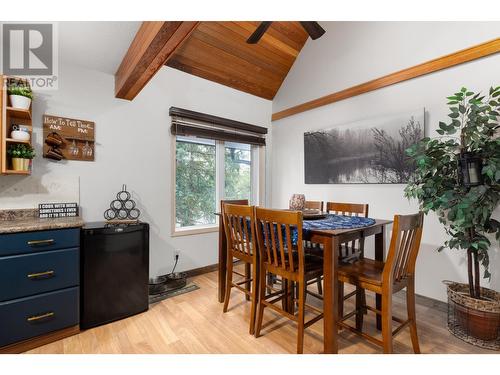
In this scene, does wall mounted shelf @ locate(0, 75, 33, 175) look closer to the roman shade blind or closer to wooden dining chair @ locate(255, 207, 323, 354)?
the roman shade blind

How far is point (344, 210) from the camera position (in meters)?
2.38

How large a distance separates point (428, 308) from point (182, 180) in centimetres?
302

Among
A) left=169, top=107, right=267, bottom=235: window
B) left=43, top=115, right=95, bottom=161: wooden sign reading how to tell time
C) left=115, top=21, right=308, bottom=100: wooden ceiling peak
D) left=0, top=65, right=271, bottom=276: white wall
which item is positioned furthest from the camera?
left=169, top=107, right=267, bottom=235: window

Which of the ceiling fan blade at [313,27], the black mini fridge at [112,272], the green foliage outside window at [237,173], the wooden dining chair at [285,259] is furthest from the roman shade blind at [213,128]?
the wooden dining chair at [285,259]

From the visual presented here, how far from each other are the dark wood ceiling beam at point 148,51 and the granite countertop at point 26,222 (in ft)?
4.39

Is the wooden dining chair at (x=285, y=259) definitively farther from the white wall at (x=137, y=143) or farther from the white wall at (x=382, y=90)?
the white wall at (x=137, y=143)

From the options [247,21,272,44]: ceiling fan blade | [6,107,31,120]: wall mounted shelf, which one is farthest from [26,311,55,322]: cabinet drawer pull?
[247,21,272,44]: ceiling fan blade

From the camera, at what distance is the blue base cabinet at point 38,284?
153 cm

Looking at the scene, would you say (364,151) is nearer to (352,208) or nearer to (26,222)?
(352,208)

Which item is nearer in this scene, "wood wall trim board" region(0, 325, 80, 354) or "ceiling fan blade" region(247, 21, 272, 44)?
"wood wall trim board" region(0, 325, 80, 354)

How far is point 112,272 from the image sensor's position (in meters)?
1.95

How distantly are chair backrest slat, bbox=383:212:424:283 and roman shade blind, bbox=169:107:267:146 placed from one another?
8.05ft

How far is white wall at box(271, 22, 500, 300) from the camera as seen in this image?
214 cm
